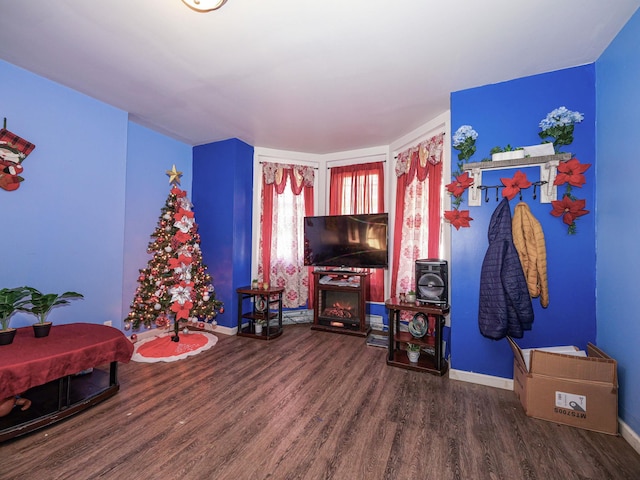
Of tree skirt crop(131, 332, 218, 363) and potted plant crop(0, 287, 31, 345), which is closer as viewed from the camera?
potted plant crop(0, 287, 31, 345)

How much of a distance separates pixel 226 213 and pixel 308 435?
2.86 m

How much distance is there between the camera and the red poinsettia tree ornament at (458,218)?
7.97 ft

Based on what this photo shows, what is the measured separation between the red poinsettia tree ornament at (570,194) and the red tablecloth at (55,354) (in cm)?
365

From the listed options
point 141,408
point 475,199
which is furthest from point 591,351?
point 141,408

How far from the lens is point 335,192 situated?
418 cm

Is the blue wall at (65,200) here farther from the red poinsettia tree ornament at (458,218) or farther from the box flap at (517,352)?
the box flap at (517,352)

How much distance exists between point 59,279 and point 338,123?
3263mm

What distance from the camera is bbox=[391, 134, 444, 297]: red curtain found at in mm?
3102

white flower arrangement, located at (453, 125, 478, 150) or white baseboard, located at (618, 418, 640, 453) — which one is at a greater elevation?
white flower arrangement, located at (453, 125, 478, 150)

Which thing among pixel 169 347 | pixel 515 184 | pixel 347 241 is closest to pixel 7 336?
pixel 169 347

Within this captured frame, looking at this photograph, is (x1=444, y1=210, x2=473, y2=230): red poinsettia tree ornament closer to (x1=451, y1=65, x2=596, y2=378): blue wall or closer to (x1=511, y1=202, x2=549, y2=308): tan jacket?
(x1=451, y1=65, x2=596, y2=378): blue wall

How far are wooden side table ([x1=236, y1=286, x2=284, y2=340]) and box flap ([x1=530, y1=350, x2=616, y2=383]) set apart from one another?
2701 mm

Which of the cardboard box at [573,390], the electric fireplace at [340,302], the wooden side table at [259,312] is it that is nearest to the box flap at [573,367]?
the cardboard box at [573,390]

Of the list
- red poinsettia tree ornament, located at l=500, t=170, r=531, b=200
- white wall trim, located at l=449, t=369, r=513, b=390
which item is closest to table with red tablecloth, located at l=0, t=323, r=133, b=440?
white wall trim, located at l=449, t=369, r=513, b=390
